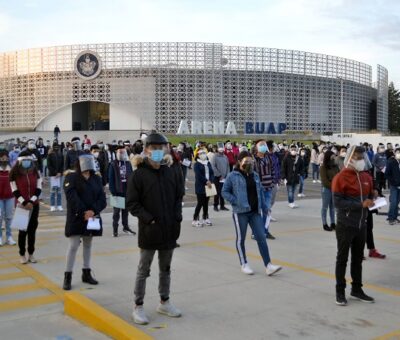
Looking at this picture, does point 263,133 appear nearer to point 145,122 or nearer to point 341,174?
point 145,122

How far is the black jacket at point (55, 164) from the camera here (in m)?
13.7

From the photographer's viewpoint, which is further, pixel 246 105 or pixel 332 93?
pixel 332 93

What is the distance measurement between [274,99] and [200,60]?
9.28 meters

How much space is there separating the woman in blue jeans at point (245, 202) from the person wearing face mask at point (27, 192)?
9.89 feet

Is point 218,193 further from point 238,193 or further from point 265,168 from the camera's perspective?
point 238,193

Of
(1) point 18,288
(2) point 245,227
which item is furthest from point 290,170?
(1) point 18,288

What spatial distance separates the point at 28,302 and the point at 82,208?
1.27 meters

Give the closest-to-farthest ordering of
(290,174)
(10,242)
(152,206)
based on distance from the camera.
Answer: (152,206)
(10,242)
(290,174)

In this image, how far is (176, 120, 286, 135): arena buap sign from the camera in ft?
166

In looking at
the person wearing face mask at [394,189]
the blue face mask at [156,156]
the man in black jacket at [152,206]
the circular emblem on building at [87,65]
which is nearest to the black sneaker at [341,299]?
the man in black jacket at [152,206]

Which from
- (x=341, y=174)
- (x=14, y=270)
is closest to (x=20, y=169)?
(x=14, y=270)

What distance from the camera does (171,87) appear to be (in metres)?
53.8

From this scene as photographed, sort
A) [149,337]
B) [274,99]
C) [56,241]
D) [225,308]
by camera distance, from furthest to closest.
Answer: [274,99] < [56,241] < [225,308] < [149,337]

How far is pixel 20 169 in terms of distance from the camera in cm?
787
